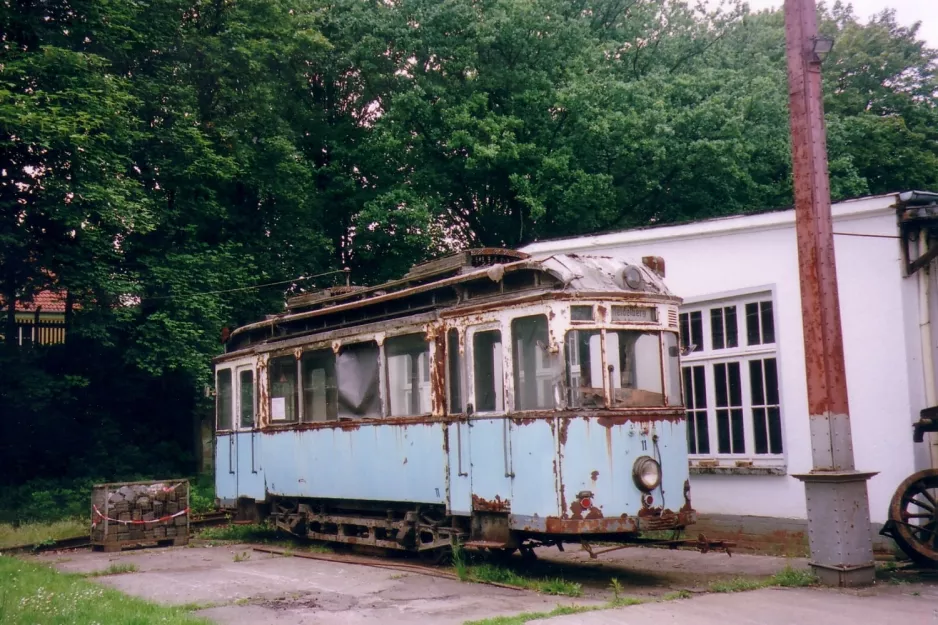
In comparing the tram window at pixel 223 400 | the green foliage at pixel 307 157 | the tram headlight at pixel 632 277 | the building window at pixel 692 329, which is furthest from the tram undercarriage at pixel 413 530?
the green foliage at pixel 307 157

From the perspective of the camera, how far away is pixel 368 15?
25.8 metres

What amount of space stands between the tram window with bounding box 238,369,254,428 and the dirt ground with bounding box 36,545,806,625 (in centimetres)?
252

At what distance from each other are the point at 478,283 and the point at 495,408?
1.55 metres

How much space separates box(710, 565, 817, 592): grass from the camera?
962 cm

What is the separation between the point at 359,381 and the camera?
43.2 feet

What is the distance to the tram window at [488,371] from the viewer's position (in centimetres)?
1087

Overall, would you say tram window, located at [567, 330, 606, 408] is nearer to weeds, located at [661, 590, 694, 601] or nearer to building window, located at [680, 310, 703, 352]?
weeds, located at [661, 590, 694, 601]

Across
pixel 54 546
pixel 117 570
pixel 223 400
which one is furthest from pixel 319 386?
pixel 54 546

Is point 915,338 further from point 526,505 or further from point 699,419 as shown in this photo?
point 526,505

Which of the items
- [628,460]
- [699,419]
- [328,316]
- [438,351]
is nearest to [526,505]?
[628,460]

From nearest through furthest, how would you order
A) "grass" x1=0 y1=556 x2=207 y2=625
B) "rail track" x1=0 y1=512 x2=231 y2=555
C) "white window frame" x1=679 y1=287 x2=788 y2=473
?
"grass" x1=0 y1=556 x2=207 y2=625, "white window frame" x1=679 y1=287 x2=788 y2=473, "rail track" x1=0 y1=512 x2=231 y2=555

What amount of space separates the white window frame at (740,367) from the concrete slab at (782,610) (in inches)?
137

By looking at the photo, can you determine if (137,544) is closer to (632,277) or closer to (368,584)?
(368,584)

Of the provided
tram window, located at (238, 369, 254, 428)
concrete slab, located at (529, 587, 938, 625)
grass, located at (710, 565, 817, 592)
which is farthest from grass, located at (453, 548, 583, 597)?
tram window, located at (238, 369, 254, 428)
